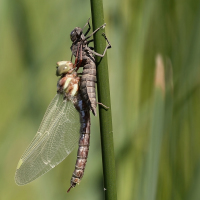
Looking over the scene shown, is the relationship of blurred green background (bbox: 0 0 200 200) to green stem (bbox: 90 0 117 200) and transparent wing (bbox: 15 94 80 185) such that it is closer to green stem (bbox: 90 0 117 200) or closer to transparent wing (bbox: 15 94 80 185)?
transparent wing (bbox: 15 94 80 185)

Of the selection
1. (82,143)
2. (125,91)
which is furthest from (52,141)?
(125,91)

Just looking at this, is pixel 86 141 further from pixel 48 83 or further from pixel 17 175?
pixel 48 83

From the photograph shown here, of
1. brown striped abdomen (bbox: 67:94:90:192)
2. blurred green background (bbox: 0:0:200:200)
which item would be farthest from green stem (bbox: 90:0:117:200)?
brown striped abdomen (bbox: 67:94:90:192)

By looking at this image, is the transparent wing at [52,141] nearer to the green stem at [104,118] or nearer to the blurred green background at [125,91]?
the blurred green background at [125,91]

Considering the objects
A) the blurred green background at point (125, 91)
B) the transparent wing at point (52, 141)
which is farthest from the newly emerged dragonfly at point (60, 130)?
the blurred green background at point (125, 91)

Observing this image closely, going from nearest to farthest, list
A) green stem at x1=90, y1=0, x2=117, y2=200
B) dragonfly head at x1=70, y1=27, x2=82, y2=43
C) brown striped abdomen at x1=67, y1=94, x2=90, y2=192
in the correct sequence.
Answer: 1. green stem at x1=90, y1=0, x2=117, y2=200
2. brown striped abdomen at x1=67, y1=94, x2=90, y2=192
3. dragonfly head at x1=70, y1=27, x2=82, y2=43

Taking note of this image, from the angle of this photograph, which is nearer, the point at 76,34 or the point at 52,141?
the point at 76,34

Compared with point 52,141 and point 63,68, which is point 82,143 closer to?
point 52,141

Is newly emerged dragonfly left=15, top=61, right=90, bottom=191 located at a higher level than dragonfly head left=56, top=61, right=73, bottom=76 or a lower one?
lower
